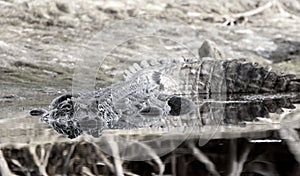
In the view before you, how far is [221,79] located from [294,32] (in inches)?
13.2

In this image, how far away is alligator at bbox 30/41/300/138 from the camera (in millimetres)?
849

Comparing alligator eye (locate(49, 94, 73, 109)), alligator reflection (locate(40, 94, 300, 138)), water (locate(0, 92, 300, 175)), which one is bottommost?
water (locate(0, 92, 300, 175))

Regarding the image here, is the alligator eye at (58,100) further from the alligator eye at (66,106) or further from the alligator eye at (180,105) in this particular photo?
the alligator eye at (180,105)

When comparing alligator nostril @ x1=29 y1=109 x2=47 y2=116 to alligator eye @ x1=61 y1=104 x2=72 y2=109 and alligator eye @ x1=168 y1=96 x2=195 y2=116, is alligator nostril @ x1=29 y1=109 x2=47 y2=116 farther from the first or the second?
alligator eye @ x1=168 y1=96 x2=195 y2=116

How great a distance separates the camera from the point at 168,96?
949 millimetres

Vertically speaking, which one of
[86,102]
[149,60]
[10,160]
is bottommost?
[10,160]

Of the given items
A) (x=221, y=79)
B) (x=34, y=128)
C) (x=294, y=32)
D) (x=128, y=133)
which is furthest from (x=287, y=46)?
(x=34, y=128)

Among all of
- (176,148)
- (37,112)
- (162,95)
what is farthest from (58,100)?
(176,148)

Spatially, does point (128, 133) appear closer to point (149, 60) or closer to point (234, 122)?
point (234, 122)

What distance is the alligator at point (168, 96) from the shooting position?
849mm

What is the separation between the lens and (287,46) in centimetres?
117

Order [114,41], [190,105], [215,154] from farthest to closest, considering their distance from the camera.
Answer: [114,41], [190,105], [215,154]

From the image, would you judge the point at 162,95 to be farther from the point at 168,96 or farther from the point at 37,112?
→ the point at 37,112

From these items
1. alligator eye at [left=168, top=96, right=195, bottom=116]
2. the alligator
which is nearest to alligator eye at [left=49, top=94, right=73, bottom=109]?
the alligator
